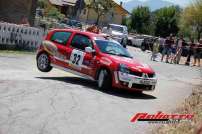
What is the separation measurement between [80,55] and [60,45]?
1163mm

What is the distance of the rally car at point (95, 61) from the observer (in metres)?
Answer: 16.1

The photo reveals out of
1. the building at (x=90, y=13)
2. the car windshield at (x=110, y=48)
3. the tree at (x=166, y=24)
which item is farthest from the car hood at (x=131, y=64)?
the building at (x=90, y=13)

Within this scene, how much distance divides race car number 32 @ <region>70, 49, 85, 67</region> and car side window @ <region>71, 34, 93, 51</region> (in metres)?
0.19

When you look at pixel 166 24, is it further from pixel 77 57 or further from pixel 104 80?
pixel 104 80

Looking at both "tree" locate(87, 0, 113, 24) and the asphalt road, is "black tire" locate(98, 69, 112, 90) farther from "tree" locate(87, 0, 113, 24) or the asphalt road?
"tree" locate(87, 0, 113, 24)

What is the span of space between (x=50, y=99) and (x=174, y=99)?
512 cm

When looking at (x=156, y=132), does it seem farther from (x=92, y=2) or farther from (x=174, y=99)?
(x=92, y=2)

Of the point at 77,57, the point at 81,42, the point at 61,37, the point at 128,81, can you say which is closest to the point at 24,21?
the point at 61,37

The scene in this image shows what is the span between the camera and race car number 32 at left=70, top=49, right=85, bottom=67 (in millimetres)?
17250

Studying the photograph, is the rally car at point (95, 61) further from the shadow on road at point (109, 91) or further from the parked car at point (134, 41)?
the parked car at point (134, 41)

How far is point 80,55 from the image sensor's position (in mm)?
17312

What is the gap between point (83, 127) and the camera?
10.2m

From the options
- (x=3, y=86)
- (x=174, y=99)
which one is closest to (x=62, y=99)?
(x=3, y=86)

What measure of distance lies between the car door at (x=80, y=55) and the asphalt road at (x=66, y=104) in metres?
0.49
